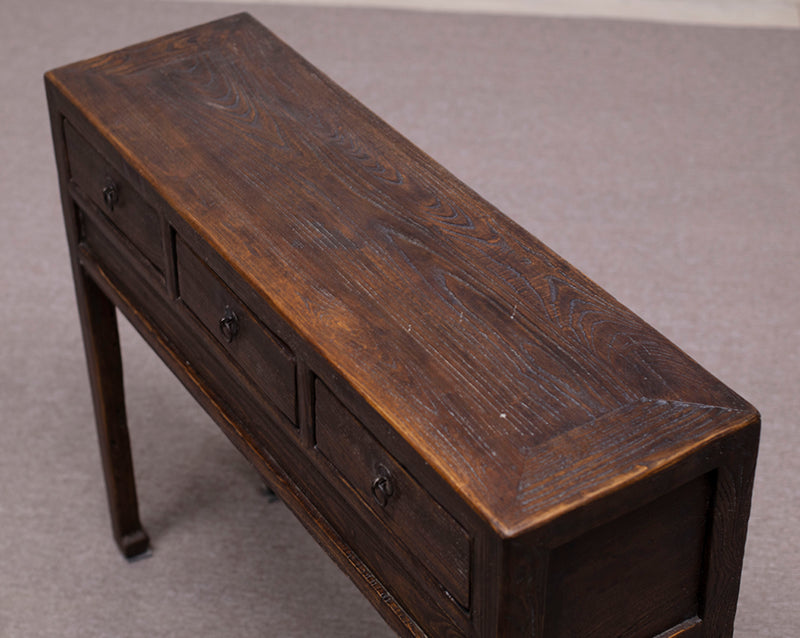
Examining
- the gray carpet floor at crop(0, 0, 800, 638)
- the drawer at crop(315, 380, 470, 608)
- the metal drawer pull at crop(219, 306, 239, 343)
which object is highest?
the metal drawer pull at crop(219, 306, 239, 343)

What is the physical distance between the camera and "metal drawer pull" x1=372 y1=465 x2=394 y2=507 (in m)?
1.42

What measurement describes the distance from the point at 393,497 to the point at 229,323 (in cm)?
39

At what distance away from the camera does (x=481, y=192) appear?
11.0 ft

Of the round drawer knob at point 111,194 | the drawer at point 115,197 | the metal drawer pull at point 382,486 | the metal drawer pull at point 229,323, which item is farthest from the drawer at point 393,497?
the round drawer knob at point 111,194

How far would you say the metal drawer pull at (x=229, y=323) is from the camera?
1.67m

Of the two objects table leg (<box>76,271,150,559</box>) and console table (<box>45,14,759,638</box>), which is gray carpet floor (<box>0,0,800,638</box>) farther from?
console table (<box>45,14,759,638</box>)

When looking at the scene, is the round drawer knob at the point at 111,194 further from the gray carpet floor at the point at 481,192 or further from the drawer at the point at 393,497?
the gray carpet floor at the point at 481,192

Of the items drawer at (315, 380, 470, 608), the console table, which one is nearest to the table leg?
the console table

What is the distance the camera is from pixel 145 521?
2.52m

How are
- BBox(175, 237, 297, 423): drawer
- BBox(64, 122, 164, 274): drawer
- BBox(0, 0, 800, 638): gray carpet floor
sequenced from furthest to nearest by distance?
BBox(0, 0, 800, 638): gray carpet floor, BBox(64, 122, 164, 274): drawer, BBox(175, 237, 297, 423): drawer

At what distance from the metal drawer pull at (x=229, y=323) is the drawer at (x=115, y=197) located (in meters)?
0.19

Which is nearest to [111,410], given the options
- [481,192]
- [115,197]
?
[115,197]

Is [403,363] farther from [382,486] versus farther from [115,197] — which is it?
[115,197]

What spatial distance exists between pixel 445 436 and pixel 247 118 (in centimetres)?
77
